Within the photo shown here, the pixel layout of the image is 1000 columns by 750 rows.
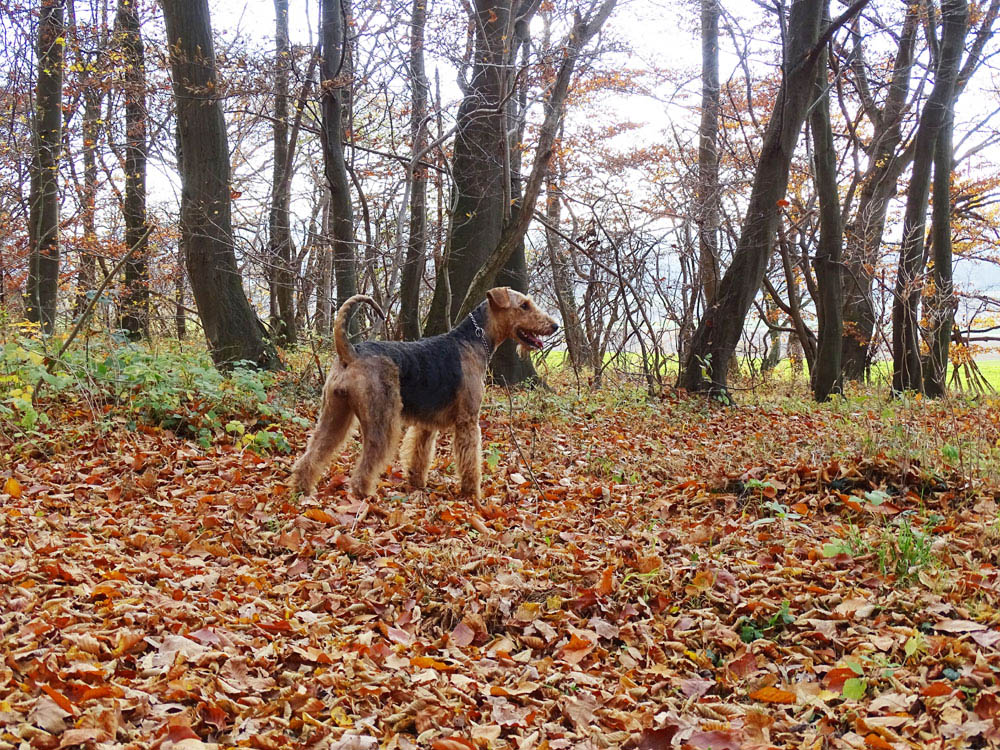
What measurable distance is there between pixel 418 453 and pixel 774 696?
145 inches

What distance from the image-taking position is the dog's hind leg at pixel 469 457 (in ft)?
19.7

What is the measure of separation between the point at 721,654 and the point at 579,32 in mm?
7414

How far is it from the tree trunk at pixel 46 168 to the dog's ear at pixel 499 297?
716 centimetres

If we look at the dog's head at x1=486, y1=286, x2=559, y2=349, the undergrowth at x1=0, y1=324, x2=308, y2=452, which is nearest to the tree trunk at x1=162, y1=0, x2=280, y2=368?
the undergrowth at x1=0, y1=324, x2=308, y2=452

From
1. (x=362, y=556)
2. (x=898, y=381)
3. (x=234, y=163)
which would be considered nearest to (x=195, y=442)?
(x=362, y=556)

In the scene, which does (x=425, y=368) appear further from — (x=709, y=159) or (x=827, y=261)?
(x=709, y=159)

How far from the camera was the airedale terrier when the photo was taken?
5.47 metres

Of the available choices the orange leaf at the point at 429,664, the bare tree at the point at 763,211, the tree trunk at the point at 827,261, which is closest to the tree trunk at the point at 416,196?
the bare tree at the point at 763,211

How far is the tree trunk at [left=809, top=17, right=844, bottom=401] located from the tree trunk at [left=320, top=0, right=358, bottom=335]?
23.0 feet

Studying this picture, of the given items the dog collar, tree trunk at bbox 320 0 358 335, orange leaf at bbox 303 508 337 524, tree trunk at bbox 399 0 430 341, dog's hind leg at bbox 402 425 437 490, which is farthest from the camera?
tree trunk at bbox 399 0 430 341

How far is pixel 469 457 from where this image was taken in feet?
19.7

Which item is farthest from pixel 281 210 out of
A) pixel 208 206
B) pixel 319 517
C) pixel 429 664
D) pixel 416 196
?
pixel 429 664

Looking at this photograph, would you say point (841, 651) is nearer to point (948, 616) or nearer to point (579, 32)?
point (948, 616)

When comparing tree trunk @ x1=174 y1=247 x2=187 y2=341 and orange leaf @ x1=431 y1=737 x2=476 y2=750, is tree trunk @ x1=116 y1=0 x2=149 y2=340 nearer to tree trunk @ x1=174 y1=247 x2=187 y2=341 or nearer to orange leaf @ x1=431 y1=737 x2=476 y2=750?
tree trunk @ x1=174 y1=247 x2=187 y2=341
